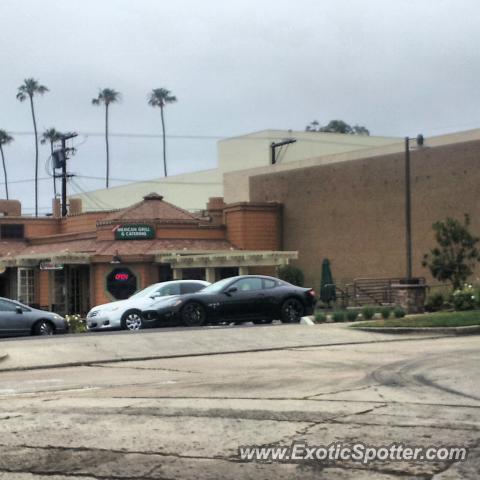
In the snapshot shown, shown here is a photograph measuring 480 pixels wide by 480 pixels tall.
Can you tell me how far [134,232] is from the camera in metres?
42.4

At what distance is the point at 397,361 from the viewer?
14.2 meters

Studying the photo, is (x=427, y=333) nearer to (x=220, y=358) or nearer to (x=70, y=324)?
(x=220, y=358)

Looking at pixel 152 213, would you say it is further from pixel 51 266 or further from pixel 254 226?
pixel 51 266

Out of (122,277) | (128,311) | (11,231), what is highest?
(11,231)

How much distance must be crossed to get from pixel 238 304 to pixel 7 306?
6.06 m

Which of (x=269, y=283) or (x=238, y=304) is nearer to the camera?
(x=238, y=304)

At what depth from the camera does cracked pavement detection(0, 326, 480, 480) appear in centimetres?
696

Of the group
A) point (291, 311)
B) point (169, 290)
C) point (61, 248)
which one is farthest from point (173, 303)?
point (61, 248)

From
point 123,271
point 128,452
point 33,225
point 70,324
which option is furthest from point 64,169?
point 128,452

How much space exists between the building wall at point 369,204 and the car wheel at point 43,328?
19.2 metres

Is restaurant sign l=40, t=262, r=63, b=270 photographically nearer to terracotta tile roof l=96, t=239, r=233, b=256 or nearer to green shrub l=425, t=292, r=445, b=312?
terracotta tile roof l=96, t=239, r=233, b=256

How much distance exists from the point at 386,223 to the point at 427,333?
68.0ft

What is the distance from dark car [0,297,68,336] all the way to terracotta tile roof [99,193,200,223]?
1871 cm

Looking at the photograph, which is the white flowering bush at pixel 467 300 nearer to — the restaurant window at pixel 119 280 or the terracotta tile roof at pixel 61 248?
the restaurant window at pixel 119 280
